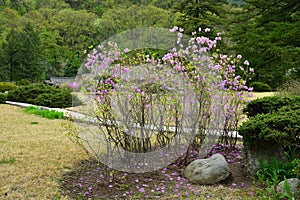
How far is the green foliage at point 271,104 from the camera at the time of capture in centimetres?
338

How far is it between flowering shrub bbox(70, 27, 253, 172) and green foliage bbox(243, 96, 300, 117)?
206 millimetres

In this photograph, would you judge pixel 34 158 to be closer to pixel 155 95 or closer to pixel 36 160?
pixel 36 160

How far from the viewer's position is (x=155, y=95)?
10.1ft

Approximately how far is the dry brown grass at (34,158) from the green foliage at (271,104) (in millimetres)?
2172

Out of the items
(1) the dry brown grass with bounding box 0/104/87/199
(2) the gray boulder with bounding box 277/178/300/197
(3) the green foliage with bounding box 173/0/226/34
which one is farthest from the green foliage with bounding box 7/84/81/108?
(3) the green foliage with bounding box 173/0/226/34

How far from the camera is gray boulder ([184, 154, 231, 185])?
110 inches

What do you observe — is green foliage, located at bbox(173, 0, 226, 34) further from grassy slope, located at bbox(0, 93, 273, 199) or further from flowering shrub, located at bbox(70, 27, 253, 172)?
flowering shrub, located at bbox(70, 27, 253, 172)

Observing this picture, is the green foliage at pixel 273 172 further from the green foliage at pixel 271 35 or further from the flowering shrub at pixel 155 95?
the green foliage at pixel 271 35

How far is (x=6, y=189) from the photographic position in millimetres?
2617

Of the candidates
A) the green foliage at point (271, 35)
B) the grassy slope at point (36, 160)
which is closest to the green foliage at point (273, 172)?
the grassy slope at point (36, 160)

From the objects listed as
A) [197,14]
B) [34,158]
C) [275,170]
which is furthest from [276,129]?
[197,14]

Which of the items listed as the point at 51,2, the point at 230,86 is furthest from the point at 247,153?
the point at 51,2

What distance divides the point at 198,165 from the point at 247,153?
538mm

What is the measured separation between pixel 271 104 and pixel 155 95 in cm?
Result: 142
